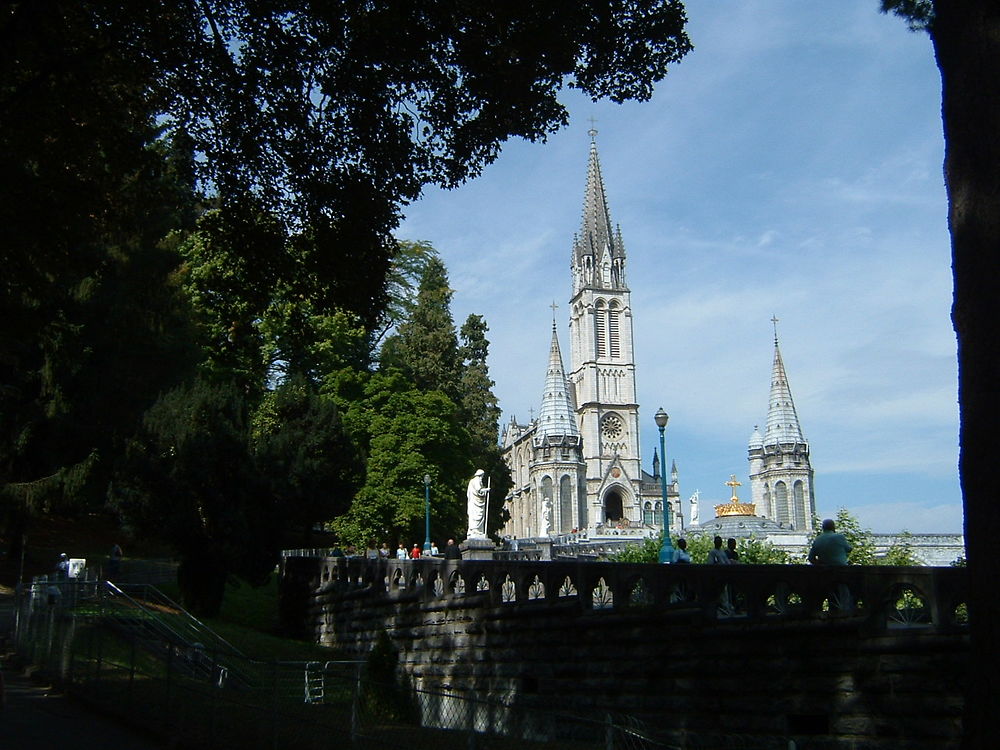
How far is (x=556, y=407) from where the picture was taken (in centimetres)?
9512

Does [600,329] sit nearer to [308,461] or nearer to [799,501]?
[799,501]

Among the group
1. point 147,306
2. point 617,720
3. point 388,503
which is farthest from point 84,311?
point 617,720

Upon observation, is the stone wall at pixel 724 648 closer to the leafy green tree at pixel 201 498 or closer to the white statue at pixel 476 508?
the leafy green tree at pixel 201 498

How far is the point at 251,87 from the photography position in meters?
12.6

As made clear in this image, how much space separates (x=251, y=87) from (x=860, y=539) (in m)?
24.3

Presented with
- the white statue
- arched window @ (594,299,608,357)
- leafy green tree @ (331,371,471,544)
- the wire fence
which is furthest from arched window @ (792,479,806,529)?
the wire fence

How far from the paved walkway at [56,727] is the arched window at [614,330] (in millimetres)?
99412

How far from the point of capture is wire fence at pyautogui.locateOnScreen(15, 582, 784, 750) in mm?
7652

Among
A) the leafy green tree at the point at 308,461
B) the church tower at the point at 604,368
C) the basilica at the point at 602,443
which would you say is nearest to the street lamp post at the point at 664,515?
the leafy green tree at the point at 308,461

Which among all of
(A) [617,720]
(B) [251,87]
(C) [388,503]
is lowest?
(A) [617,720]

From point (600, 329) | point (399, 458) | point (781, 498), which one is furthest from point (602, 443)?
point (399, 458)

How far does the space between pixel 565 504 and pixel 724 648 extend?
82.4m

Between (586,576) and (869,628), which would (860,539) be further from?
(869,628)

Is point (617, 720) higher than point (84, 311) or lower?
lower
